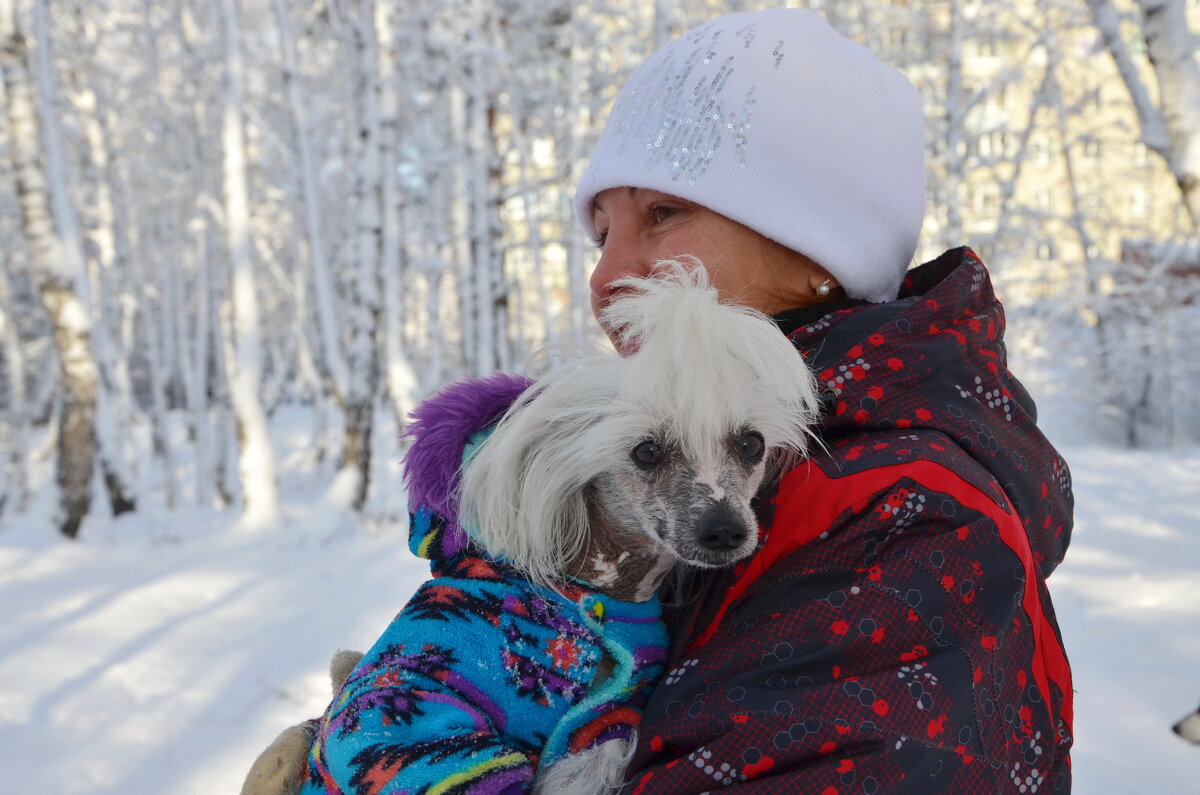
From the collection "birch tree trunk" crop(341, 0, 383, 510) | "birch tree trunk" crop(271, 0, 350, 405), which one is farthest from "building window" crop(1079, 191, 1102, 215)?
"birch tree trunk" crop(271, 0, 350, 405)

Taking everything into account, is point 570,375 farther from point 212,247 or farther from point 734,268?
point 212,247

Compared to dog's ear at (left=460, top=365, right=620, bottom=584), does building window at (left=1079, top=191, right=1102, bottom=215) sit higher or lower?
lower

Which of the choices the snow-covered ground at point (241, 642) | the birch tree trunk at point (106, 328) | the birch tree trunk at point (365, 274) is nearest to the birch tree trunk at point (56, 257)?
the birch tree trunk at point (106, 328)

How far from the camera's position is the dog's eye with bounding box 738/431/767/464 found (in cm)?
126

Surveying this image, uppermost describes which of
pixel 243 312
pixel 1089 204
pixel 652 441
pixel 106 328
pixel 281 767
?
pixel 652 441

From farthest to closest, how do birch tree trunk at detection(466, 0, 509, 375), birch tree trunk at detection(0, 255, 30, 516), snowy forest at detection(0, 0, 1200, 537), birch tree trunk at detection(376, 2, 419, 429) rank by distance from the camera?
birch tree trunk at detection(0, 255, 30, 516) < birch tree trunk at detection(466, 0, 509, 375) < birch tree trunk at detection(376, 2, 419, 429) < snowy forest at detection(0, 0, 1200, 537)

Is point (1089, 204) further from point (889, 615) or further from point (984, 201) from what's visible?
point (889, 615)

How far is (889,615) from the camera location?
3.26 feet

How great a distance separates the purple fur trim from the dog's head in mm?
45

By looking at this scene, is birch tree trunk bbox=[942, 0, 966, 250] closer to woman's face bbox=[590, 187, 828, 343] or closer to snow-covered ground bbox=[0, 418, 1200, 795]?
snow-covered ground bbox=[0, 418, 1200, 795]

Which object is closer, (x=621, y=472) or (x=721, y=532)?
(x=721, y=532)

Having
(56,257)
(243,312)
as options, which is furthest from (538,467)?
(56,257)

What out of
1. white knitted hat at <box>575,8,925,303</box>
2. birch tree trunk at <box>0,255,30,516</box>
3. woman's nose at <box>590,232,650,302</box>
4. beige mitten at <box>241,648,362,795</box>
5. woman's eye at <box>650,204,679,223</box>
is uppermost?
white knitted hat at <box>575,8,925,303</box>

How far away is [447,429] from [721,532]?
18.6 inches
